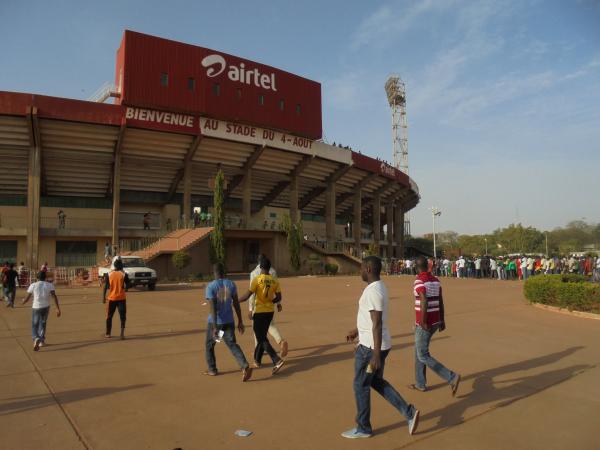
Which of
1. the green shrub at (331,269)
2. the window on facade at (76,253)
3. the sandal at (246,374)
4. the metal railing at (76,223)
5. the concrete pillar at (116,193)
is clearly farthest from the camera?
the metal railing at (76,223)

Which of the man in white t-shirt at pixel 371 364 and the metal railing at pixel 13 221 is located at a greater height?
the metal railing at pixel 13 221

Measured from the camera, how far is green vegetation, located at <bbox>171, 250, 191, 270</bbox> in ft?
86.6

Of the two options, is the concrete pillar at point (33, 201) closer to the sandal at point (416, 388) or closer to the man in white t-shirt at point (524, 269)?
the sandal at point (416, 388)

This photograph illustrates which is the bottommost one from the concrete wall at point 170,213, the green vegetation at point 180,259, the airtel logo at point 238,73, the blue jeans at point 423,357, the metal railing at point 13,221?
the blue jeans at point 423,357

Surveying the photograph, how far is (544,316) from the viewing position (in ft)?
39.8

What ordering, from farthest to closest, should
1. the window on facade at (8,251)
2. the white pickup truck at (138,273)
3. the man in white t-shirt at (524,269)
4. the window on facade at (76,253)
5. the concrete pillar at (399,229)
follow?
the concrete pillar at (399,229) < the window on facade at (76,253) < the window on facade at (8,251) < the man in white t-shirt at (524,269) < the white pickup truck at (138,273)

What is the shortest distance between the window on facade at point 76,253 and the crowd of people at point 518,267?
80.0 ft

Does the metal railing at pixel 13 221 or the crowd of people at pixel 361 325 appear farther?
the metal railing at pixel 13 221

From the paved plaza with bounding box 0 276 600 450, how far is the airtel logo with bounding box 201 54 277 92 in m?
25.4

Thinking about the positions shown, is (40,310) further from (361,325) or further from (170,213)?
(170,213)

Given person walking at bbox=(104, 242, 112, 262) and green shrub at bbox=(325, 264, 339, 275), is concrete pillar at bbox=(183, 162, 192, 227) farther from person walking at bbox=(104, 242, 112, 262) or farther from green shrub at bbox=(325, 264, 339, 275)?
green shrub at bbox=(325, 264, 339, 275)

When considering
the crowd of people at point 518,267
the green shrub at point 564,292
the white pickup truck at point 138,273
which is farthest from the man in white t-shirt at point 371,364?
the crowd of people at point 518,267

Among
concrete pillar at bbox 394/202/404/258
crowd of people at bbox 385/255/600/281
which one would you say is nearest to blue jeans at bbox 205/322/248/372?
crowd of people at bbox 385/255/600/281

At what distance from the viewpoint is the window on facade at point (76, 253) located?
32.8m
